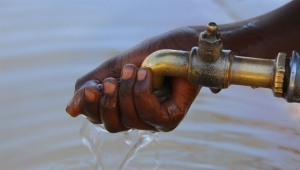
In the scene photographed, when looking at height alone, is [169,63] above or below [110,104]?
above

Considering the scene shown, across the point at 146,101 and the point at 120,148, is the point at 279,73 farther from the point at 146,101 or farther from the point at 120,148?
the point at 120,148

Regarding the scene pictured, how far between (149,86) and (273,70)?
0.25m

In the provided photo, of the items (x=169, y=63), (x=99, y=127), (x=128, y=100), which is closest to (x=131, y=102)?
(x=128, y=100)

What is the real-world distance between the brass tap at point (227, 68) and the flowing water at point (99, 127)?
2.02ft

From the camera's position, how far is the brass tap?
0.89 m

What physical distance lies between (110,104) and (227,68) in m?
0.28

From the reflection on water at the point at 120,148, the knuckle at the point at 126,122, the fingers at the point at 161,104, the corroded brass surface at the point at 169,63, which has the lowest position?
the reflection on water at the point at 120,148

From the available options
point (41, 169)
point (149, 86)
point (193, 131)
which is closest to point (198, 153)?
point (193, 131)

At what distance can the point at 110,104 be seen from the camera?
111 centimetres

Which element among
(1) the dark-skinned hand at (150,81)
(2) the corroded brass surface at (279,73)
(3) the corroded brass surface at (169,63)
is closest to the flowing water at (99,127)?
(1) the dark-skinned hand at (150,81)

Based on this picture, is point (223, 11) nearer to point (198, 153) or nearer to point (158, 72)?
point (198, 153)

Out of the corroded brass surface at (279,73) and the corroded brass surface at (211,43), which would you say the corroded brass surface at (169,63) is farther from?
the corroded brass surface at (279,73)

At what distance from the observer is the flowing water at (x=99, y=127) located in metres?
1.66

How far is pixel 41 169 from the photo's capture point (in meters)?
1.63
